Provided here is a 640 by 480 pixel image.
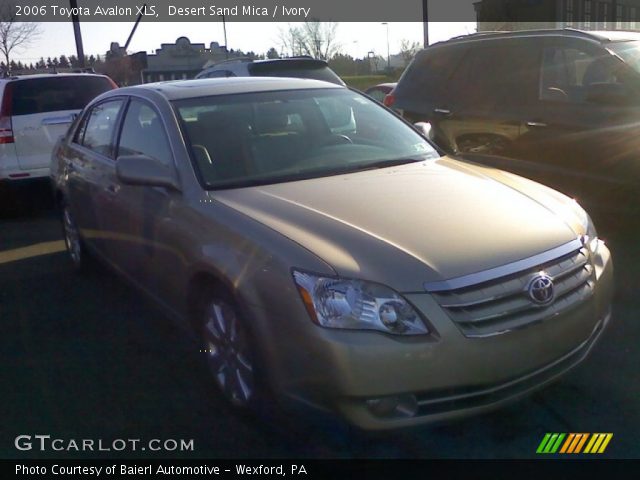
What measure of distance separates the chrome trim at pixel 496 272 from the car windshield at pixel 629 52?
3281 millimetres

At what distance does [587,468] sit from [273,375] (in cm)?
142

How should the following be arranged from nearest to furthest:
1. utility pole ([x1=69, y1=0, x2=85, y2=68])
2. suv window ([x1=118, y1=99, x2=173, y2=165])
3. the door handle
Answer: suv window ([x1=118, y1=99, x2=173, y2=165]) → the door handle → utility pole ([x1=69, y1=0, x2=85, y2=68])

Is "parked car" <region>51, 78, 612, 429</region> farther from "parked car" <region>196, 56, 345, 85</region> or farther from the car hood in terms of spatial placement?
"parked car" <region>196, 56, 345, 85</region>

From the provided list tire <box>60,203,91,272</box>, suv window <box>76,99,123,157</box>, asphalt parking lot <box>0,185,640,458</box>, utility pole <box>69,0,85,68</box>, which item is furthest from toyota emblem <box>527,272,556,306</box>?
utility pole <box>69,0,85,68</box>

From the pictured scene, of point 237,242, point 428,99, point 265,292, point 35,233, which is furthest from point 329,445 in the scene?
point 35,233

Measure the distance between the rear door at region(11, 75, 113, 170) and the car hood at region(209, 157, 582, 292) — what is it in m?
5.99

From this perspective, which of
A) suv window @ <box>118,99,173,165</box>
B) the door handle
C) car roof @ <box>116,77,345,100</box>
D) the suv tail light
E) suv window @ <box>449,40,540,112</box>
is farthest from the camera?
the suv tail light

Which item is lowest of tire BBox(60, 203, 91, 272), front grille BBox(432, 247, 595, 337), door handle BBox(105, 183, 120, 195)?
tire BBox(60, 203, 91, 272)

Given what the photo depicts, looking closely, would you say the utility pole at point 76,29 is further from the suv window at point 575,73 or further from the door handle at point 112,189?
the door handle at point 112,189

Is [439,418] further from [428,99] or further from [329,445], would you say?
[428,99]

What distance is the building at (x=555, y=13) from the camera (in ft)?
97.0

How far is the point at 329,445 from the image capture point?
328 centimetres

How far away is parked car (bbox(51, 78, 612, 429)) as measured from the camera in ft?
9.50

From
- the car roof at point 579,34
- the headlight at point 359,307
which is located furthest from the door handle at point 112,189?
the car roof at point 579,34
